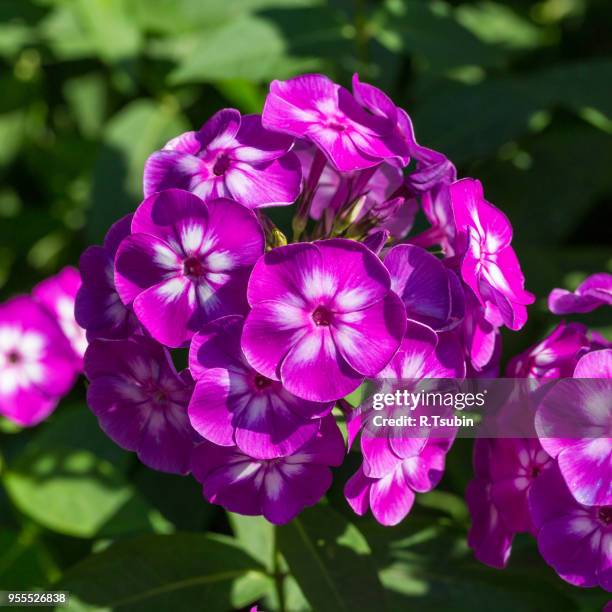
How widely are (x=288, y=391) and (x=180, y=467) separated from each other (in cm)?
25

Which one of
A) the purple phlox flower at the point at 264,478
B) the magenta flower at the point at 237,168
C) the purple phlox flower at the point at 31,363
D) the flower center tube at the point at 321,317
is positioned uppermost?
the magenta flower at the point at 237,168

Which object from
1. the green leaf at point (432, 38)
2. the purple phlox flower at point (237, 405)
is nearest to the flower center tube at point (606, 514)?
the purple phlox flower at point (237, 405)

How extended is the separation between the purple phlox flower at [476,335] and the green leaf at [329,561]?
0.37 m

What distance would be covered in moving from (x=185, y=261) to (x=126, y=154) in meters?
1.32

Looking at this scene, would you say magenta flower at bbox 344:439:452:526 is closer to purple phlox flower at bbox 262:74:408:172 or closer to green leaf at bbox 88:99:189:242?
purple phlox flower at bbox 262:74:408:172

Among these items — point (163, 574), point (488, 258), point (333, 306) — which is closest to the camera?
point (333, 306)

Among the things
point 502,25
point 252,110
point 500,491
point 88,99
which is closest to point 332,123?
point 500,491

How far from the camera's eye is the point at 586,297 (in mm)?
1404

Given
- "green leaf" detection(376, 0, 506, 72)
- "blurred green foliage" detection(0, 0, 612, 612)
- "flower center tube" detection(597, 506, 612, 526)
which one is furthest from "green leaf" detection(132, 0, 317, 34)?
"flower center tube" detection(597, 506, 612, 526)

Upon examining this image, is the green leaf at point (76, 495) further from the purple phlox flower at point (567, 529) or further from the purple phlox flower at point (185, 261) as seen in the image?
the purple phlox flower at point (567, 529)

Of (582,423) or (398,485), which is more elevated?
(582,423)

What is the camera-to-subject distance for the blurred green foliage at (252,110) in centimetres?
161

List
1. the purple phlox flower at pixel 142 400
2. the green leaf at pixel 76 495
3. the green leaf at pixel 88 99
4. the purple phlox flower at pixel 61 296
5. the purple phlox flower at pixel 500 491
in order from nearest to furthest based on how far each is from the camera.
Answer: the purple phlox flower at pixel 142 400 < the purple phlox flower at pixel 500 491 < the green leaf at pixel 76 495 < the purple phlox flower at pixel 61 296 < the green leaf at pixel 88 99

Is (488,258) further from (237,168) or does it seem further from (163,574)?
(163,574)
